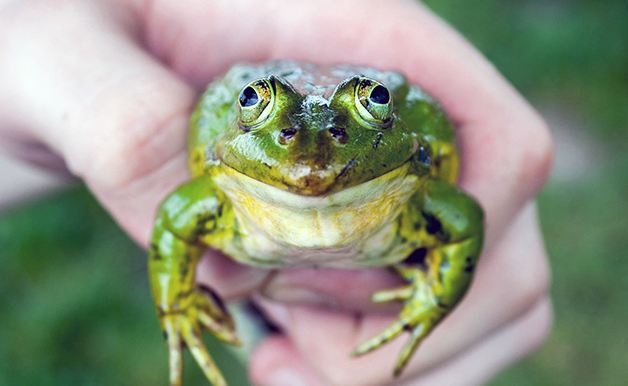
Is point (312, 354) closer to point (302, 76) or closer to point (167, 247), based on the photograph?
point (167, 247)

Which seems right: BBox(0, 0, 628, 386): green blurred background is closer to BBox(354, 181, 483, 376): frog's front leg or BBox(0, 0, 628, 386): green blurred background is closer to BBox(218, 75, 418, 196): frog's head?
BBox(354, 181, 483, 376): frog's front leg

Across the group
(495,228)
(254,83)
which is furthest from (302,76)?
(495,228)

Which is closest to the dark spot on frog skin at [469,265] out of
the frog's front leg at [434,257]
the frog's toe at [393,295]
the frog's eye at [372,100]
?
the frog's front leg at [434,257]

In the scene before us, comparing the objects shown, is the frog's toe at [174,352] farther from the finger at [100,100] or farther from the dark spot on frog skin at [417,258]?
the dark spot on frog skin at [417,258]

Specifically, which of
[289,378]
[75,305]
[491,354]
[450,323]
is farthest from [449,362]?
[75,305]

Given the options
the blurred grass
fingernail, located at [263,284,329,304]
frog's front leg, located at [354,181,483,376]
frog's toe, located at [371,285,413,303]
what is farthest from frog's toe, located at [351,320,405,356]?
the blurred grass

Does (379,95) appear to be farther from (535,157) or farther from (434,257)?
(535,157)
